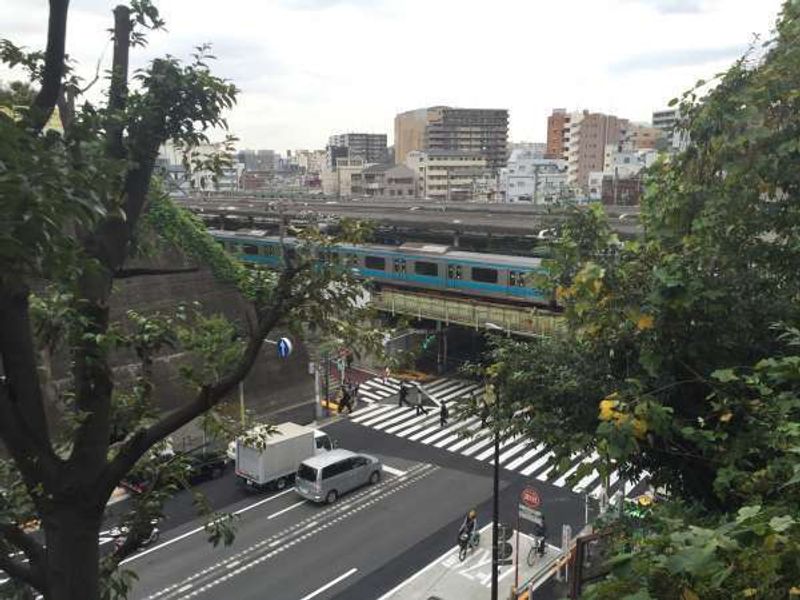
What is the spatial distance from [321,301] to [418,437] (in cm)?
1939

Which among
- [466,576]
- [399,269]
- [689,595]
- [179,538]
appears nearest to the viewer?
[689,595]

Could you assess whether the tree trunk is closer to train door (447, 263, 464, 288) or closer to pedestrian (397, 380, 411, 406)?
pedestrian (397, 380, 411, 406)

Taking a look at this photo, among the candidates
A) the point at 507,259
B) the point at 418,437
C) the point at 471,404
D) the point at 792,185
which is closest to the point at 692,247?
the point at 792,185

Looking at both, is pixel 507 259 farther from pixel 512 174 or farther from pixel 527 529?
pixel 512 174

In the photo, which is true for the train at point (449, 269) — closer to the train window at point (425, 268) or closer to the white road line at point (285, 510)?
the train window at point (425, 268)

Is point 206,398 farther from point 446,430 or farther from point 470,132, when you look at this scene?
point 470,132

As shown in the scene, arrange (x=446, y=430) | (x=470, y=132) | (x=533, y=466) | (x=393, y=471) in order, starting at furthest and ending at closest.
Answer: (x=470, y=132) → (x=446, y=430) → (x=533, y=466) → (x=393, y=471)

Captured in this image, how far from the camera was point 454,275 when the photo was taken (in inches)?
1146

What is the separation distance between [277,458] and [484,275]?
1341cm

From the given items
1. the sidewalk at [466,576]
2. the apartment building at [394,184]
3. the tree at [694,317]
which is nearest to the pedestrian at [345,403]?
the sidewalk at [466,576]

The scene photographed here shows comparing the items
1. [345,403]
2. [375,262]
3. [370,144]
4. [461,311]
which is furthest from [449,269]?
[370,144]

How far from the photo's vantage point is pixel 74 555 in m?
3.67

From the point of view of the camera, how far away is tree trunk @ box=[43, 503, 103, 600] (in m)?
3.65

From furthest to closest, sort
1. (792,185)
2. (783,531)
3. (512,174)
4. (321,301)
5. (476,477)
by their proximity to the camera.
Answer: (512,174)
(476,477)
(792,185)
(321,301)
(783,531)
